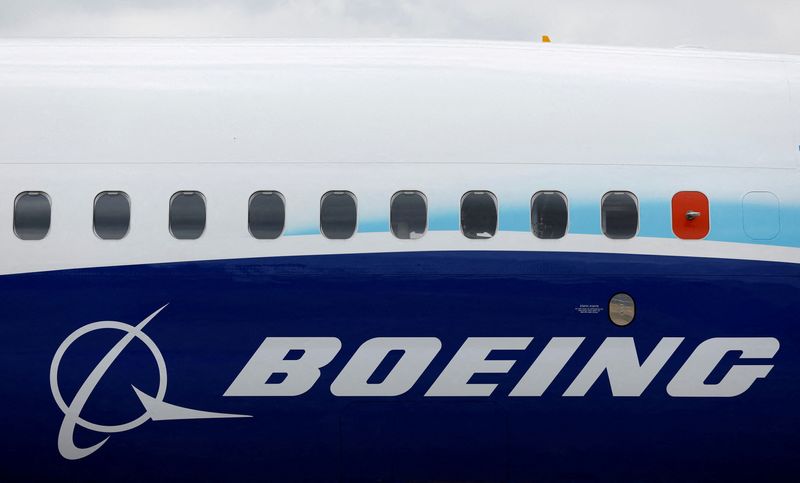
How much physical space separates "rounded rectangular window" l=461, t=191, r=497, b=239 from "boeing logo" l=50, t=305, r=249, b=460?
3079mm

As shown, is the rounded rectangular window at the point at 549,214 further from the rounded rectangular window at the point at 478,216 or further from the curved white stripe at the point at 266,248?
the rounded rectangular window at the point at 478,216

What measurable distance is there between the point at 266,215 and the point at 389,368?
206cm

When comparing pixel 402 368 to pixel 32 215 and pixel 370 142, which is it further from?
pixel 32 215

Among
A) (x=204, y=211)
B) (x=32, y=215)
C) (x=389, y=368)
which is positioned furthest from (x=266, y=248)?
(x=32, y=215)

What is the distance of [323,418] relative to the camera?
9.97 m

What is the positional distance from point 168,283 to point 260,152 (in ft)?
5.52

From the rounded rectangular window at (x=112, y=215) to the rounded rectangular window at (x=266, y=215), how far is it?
1296 mm

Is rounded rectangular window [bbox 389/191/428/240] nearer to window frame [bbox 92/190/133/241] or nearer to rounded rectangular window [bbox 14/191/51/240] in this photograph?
window frame [bbox 92/190/133/241]

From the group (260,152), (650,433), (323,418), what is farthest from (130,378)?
(650,433)

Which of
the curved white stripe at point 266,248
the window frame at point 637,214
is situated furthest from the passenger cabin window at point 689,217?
the curved white stripe at point 266,248

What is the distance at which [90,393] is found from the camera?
9891 mm

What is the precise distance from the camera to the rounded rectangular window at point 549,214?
9.98 metres

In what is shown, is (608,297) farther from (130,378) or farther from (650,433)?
(130,378)

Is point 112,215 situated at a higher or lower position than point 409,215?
higher
